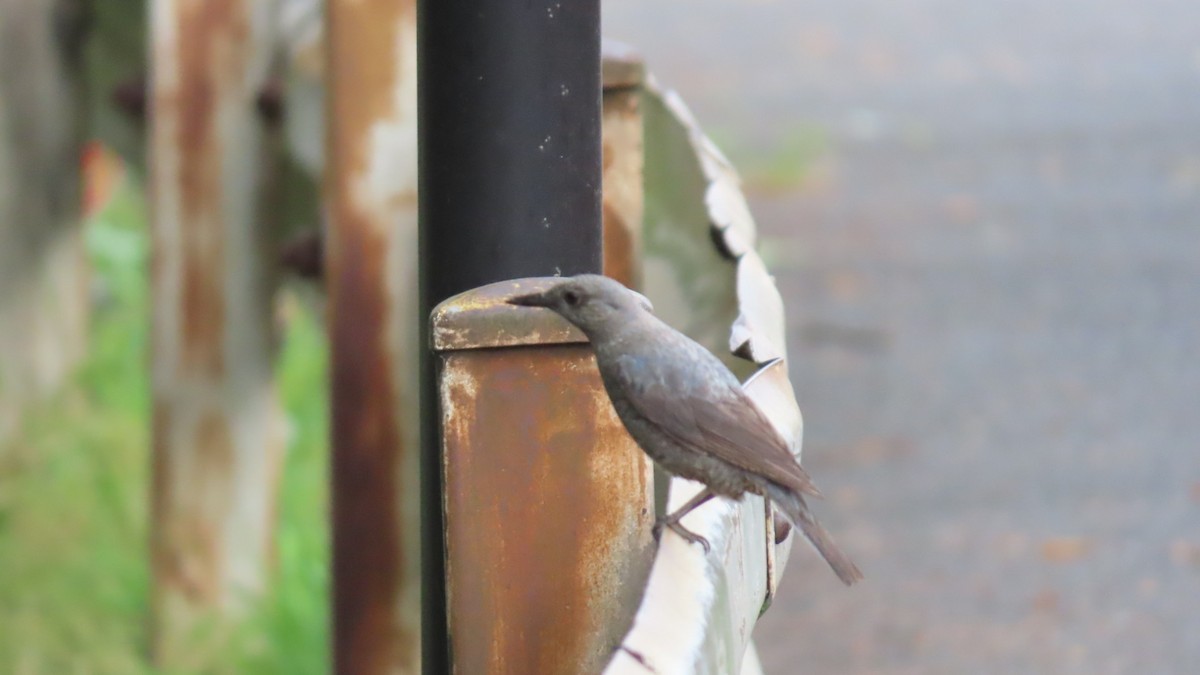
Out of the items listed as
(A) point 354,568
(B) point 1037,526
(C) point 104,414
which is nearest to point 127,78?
(C) point 104,414

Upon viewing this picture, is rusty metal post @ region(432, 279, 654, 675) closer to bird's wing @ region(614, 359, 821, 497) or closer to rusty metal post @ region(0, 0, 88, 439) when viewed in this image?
bird's wing @ region(614, 359, 821, 497)

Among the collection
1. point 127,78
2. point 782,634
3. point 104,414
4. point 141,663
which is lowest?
point 782,634

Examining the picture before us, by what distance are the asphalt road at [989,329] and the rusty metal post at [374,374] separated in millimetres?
2601

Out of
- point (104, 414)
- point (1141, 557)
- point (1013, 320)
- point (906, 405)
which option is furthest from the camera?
point (1013, 320)

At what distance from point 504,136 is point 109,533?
9.49 feet

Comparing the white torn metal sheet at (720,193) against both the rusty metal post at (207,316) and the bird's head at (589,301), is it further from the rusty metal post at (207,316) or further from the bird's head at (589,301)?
the rusty metal post at (207,316)

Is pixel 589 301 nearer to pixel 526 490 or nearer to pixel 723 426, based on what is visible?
pixel 526 490

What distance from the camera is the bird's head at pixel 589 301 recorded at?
2010 mm

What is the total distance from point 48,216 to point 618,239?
2.52m

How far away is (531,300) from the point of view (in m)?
2.01

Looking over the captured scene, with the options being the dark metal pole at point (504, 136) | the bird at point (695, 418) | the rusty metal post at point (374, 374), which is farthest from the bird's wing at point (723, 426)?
the rusty metal post at point (374, 374)

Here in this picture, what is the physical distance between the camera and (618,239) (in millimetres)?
2854

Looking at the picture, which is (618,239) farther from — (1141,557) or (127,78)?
(1141,557)

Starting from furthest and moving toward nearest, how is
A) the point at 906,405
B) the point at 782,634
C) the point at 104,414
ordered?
the point at 906,405 → the point at 782,634 → the point at 104,414
